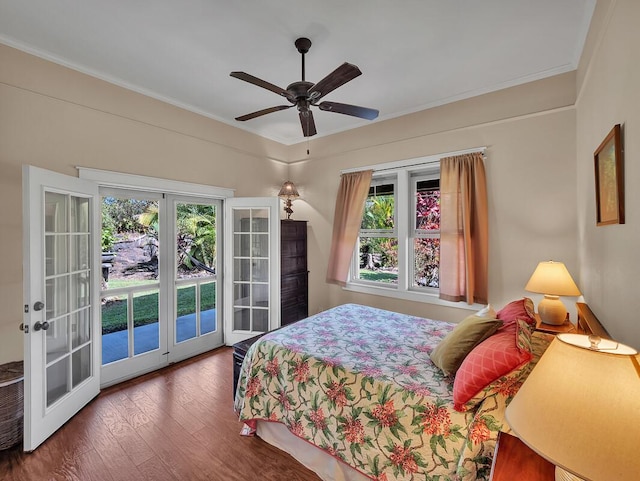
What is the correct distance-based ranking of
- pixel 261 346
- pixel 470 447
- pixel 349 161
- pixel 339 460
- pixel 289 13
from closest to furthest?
pixel 470 447, pixel 339 460, pixel 289 13, pixel 261 346, pixel 349 161

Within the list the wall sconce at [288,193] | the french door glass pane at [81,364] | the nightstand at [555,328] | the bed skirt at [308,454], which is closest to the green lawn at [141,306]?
the french door glass pane at [81,364]

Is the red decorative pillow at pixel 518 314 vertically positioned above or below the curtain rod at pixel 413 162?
below

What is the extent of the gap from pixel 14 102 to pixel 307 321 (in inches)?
117

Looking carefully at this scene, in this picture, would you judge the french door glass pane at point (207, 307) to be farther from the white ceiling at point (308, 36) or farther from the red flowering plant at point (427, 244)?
the red flowering plant at point (427, 244)

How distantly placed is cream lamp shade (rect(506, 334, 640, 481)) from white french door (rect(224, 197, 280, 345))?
326 centimetres

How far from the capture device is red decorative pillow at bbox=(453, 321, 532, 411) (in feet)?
4.41

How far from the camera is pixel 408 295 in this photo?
11.7ft

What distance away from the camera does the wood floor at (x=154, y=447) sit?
184cm

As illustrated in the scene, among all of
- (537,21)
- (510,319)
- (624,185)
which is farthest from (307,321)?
(537,21)

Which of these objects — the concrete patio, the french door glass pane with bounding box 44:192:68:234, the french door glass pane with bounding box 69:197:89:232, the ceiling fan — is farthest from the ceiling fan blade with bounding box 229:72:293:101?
the concrete patio

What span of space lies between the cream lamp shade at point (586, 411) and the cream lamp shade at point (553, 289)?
170cm

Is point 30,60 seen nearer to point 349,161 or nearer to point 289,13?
point 289,13

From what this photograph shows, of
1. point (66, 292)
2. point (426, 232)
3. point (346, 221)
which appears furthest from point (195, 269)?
point (426, 232)

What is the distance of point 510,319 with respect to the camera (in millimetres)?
1788
